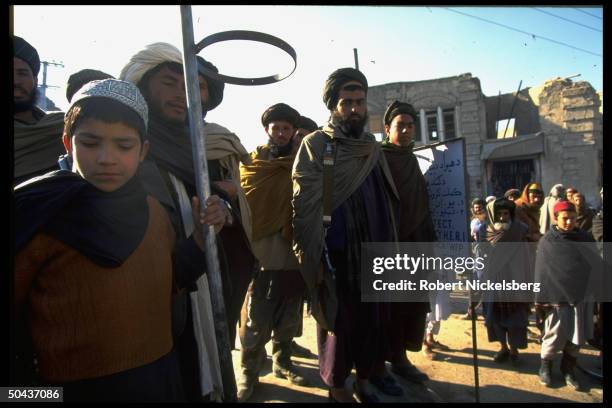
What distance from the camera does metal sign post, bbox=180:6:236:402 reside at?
1.41 m

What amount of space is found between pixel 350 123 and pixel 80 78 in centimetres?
177

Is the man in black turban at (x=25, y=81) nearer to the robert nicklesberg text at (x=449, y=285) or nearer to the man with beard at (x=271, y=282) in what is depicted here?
the man with beard at (x=271, y=282)

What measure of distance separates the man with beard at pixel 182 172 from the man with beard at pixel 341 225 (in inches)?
20.0

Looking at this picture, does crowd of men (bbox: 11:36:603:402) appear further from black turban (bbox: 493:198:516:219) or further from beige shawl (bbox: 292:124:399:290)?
black turban (bbox: 493:198:516:219)

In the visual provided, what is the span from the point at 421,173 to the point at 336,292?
1.29m

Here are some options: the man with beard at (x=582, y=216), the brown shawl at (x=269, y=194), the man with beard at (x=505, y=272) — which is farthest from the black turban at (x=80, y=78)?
the man with beard at (x=582, y=216)

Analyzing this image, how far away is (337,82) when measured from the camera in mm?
2518

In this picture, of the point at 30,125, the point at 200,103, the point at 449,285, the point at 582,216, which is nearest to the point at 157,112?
the point at 200,103

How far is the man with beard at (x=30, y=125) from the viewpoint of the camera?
1.74 metres

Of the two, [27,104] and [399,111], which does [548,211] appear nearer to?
[399,111]

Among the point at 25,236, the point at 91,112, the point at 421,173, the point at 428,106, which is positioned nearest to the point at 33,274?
the point at 25,236

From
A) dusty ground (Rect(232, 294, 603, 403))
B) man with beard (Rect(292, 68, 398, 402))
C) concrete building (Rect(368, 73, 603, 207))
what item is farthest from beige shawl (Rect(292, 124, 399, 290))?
concrete building (Rect(368, 73, 603, 207))

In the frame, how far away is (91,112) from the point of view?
1.16 m

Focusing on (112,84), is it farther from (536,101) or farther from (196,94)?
(536,101)
